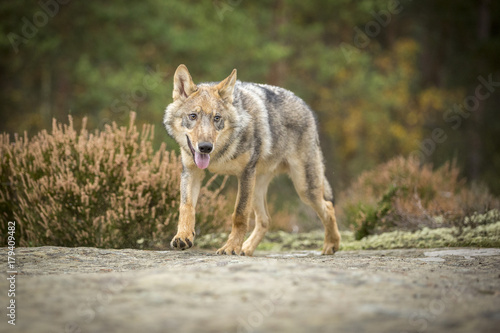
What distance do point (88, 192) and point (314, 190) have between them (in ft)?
9.34

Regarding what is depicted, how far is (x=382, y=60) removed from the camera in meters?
27.7

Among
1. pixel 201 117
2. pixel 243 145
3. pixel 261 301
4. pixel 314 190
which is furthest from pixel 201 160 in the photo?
pixel 261 301

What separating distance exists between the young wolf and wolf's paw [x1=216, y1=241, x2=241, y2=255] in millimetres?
11

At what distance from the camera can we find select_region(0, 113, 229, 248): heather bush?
22.9ft

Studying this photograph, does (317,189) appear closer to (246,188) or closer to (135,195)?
(246,188)

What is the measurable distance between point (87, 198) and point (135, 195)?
617 millimetres

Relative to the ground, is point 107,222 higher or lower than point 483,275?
higher

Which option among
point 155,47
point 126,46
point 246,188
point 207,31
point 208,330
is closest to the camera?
point 208,330

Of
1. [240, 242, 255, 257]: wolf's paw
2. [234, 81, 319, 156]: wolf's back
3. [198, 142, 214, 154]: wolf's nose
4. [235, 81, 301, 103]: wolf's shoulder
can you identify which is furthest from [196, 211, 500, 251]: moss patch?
[198, 142, 214, 154]: wolf's nose

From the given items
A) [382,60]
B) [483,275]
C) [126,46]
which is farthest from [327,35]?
[483,275]

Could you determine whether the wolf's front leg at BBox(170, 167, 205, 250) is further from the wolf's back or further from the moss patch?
the moss patch

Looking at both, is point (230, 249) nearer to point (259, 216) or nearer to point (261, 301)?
point (259, 216)

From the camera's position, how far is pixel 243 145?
6.42m

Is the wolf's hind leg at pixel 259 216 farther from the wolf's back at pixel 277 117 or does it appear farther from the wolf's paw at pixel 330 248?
the wolf's paw at pixel 330 248
